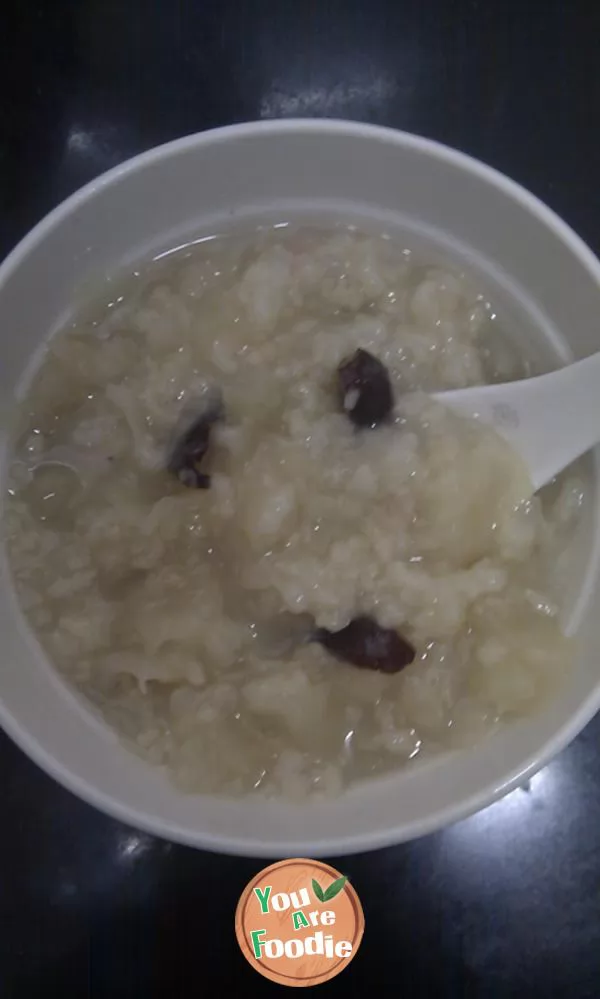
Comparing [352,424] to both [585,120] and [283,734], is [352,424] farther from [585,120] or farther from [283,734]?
[585,120]

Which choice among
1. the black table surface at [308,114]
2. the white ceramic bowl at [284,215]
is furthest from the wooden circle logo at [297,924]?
the white ceramic bowl at [284,215]

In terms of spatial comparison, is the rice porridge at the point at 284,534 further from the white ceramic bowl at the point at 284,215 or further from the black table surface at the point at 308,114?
the black table surface at the point at 308,114

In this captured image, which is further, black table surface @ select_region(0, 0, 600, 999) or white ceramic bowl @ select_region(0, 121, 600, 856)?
black table surface @ select_region(0, 0, 600, 999)

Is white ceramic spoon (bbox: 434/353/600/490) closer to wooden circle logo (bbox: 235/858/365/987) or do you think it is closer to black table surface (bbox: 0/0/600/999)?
black table surface (bbox: 0/0/600/999)

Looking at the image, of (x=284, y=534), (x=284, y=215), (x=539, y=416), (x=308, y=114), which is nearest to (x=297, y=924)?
(x=284, y=534)

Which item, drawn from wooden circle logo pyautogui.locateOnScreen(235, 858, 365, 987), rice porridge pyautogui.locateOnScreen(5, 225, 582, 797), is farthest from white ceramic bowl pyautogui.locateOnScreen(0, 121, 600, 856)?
wooden circle logo pyautogui.locateOnScreen(235, 858, 365, 987)

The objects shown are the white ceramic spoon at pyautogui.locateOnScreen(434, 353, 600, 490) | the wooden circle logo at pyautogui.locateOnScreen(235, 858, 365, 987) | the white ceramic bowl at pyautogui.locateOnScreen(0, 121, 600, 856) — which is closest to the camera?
the white ceramic bowl at pyautogui.locateOnScreen(0, 121, 600, 856)
